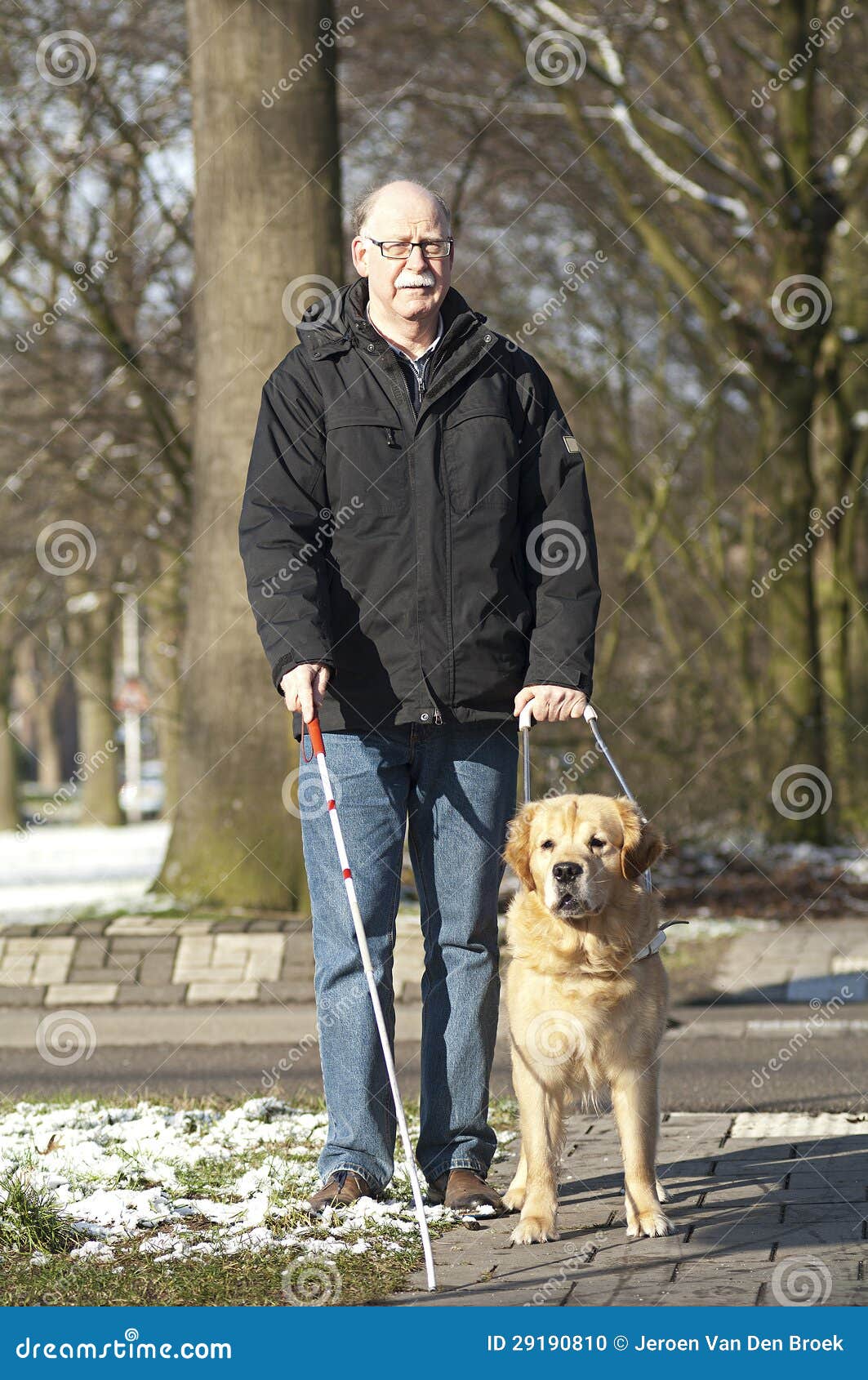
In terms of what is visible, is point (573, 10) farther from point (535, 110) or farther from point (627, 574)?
point (627, 574)

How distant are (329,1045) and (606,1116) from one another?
1.98m

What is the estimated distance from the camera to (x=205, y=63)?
10766mm

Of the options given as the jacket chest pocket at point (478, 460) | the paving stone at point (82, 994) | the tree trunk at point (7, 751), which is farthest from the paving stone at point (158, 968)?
the tree trunk at point (7, 751)

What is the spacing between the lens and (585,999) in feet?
14.5

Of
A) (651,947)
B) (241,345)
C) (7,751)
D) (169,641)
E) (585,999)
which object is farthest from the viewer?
(7,751)

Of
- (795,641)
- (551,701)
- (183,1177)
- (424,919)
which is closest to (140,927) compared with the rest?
(183,1177)

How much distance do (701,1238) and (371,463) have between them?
83.5 inches

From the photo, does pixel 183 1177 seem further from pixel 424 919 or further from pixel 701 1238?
pixel 701 1238

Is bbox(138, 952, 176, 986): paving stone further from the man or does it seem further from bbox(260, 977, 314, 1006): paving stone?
the man

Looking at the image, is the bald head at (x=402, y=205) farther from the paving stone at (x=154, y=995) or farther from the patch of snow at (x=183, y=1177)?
the paving stone at (x=154, y=995)

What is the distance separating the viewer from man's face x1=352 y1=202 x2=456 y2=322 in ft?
15.3

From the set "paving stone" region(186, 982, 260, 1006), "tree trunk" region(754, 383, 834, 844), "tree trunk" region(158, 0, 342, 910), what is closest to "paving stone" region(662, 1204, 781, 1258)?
"paving stone" region(186, 982, 260, 1006)

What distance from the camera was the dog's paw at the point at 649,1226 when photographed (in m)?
4.34

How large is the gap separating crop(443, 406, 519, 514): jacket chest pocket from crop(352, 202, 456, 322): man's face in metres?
0.31
